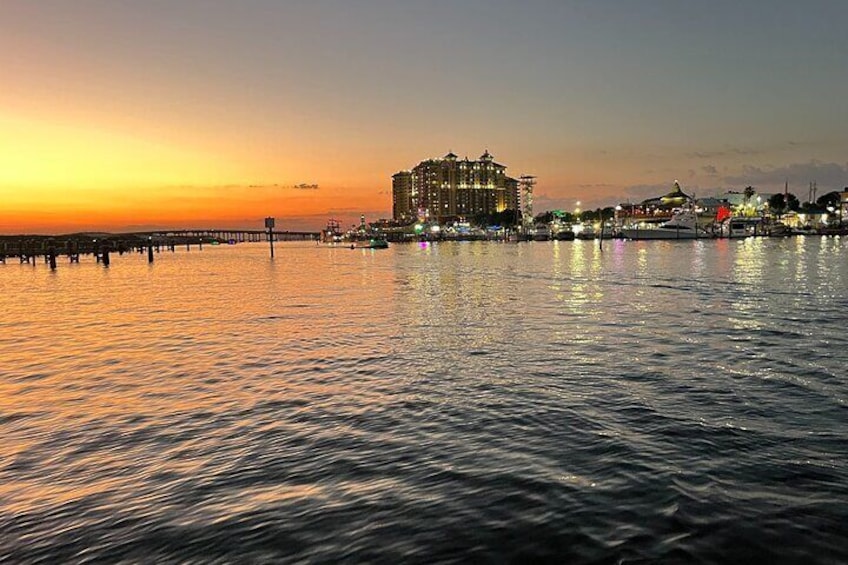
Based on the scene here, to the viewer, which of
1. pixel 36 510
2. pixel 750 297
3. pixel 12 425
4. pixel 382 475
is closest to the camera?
pixel 36 510

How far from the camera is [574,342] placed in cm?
1958

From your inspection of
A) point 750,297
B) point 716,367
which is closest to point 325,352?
point 716,367

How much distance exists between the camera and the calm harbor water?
6730mm

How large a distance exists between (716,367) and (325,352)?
39.6ft

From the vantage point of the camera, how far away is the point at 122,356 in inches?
741

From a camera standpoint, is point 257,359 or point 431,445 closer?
point 431,445

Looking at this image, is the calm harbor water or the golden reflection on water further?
the golden reflection on water

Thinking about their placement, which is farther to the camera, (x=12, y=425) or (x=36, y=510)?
(x=12, y=425)

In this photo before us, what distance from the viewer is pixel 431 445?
983 centimetres

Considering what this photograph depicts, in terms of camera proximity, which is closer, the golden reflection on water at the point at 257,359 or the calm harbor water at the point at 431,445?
the calm harbor water at the point at 431,445

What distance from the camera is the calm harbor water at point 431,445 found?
673 centimetres

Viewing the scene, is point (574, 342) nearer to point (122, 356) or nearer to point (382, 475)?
point (382, 475)

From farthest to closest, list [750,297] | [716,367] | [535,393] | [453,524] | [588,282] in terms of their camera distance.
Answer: [588,282], [750,297], [716,367], [535,393], [453,524]

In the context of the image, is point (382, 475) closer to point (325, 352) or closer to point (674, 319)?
point (325, 352)
